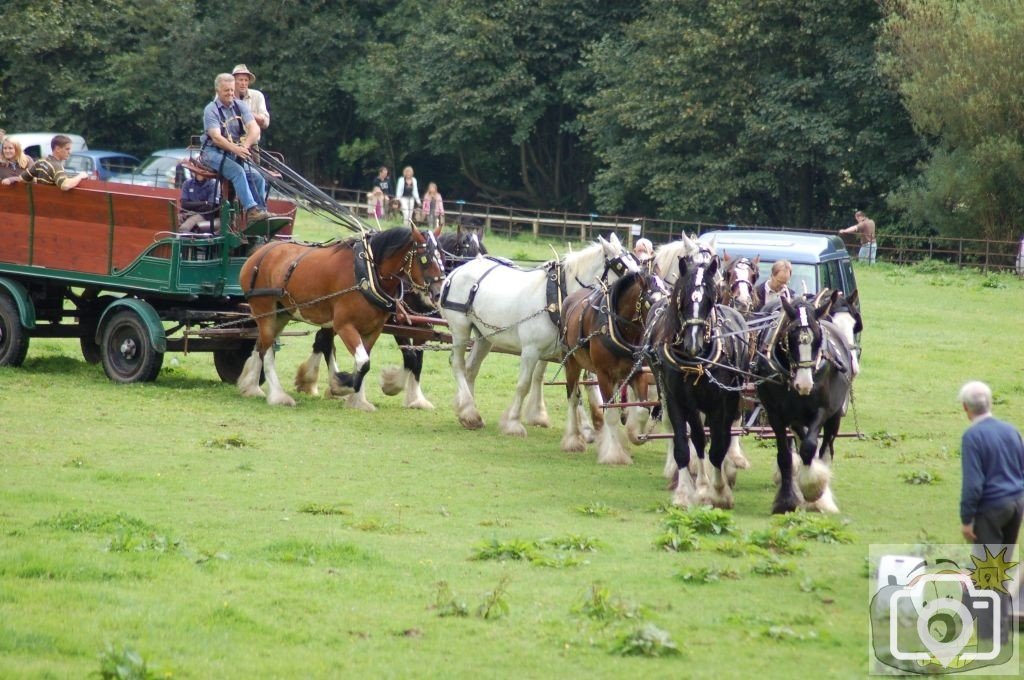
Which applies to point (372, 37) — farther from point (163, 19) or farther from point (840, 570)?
point (840, 570)

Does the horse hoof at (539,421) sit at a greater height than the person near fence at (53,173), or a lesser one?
lesser

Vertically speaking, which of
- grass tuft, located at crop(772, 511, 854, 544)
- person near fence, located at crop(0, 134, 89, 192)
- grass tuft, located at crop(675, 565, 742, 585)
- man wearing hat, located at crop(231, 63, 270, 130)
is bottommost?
grass tuft, located at crop(675, 565, 742, 585)

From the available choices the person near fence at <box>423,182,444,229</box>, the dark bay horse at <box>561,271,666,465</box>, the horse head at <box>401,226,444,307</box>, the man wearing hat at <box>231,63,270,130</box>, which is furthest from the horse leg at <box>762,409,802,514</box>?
the person near fence at <box>423,182,444,229</box>

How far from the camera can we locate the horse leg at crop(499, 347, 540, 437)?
586 inches

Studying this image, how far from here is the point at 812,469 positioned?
10.9m

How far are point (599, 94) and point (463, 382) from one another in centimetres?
3006

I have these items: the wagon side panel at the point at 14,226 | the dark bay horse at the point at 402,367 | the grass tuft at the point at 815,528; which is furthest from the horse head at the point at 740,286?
the wagon side panel at the point at 14,226

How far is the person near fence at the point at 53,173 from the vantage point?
16.8 m

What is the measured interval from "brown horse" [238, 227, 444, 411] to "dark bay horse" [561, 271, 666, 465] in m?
2.32

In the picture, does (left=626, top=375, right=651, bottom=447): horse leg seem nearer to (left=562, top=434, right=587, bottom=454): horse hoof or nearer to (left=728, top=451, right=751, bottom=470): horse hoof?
(left=562, top=434, right=587, bottom=454): horse hoof

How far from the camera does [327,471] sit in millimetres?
12477

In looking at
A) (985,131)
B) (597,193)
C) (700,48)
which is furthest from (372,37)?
(985,131)

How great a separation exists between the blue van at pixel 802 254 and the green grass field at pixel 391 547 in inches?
68.0

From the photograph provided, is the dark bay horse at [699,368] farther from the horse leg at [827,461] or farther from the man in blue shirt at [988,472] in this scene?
the man in blue shirt at [988,472]
